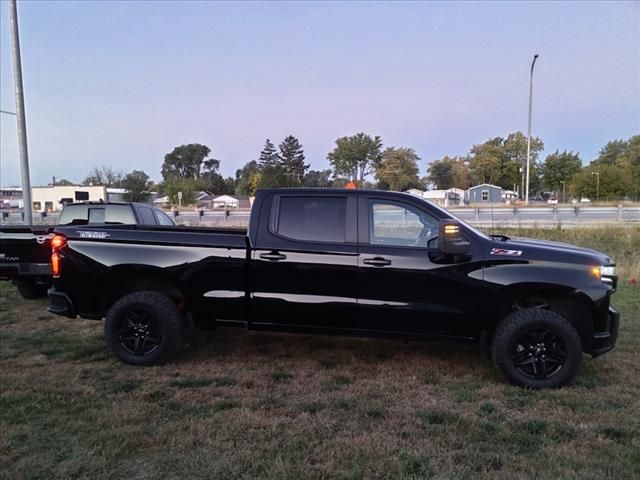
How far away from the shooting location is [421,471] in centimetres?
300

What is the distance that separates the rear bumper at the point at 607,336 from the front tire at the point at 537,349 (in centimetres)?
25

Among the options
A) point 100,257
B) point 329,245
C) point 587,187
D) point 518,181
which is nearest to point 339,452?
point 329,245

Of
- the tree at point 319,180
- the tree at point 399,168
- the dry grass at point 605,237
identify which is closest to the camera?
the dry grass at point 605,237

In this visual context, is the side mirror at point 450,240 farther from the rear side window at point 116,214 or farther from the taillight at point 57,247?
the rear side window at point 116,214

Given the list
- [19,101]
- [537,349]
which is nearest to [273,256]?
[537,349]

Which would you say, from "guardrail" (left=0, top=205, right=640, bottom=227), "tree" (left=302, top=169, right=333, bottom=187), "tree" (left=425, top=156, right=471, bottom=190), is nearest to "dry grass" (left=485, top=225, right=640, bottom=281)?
"guardrail" (left=0, top=205, right=640, bottom=227)

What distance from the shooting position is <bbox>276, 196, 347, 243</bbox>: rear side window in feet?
15.7

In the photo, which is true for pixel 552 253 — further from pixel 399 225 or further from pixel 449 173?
pixel 449 173

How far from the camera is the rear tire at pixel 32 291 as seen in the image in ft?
25.5

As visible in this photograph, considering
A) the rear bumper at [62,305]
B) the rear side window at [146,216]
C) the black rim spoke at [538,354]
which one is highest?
the rear side window at [146,216]

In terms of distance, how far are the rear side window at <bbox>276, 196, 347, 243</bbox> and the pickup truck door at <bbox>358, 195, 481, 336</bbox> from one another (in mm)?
226

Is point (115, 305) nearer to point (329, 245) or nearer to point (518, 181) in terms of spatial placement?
point (329, 245)

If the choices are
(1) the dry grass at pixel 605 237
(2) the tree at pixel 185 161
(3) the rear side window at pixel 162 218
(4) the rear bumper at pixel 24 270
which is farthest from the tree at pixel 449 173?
(4) the rear bumper at pixel 24 270

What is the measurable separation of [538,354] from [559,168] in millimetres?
79262
